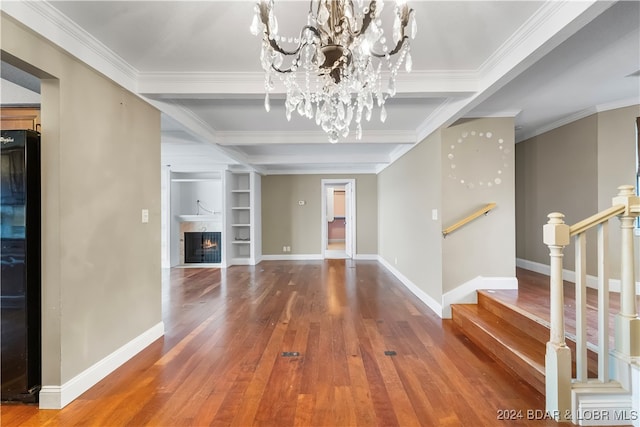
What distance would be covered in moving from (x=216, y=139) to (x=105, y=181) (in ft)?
7.27

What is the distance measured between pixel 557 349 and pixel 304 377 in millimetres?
1653

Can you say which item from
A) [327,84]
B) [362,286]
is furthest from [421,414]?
[362,286]

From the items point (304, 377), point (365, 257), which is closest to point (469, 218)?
point (304, 377)

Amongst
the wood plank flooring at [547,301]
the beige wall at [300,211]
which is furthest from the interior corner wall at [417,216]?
the beige wall at [300,211]

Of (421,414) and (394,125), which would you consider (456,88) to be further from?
(421,414)

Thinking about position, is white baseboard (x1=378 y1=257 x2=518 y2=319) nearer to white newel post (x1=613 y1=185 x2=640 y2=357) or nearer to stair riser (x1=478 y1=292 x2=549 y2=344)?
stair riser (x1=478 y1=292 x2=549 y2=344)

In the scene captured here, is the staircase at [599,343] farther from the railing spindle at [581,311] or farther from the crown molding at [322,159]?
the crown molding at [322,159]

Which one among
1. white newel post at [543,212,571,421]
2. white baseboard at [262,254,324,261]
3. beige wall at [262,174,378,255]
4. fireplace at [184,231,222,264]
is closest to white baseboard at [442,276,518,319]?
white newel post at [543,212,571,421]

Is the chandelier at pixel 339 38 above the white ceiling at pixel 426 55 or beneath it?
beneath

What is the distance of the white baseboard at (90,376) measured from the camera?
1.89 meters

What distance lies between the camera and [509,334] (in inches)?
102

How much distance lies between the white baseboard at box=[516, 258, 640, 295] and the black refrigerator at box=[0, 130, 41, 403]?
5.31 meters

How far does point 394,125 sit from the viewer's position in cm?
402

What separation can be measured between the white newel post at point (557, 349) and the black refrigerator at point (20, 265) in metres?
3.28
